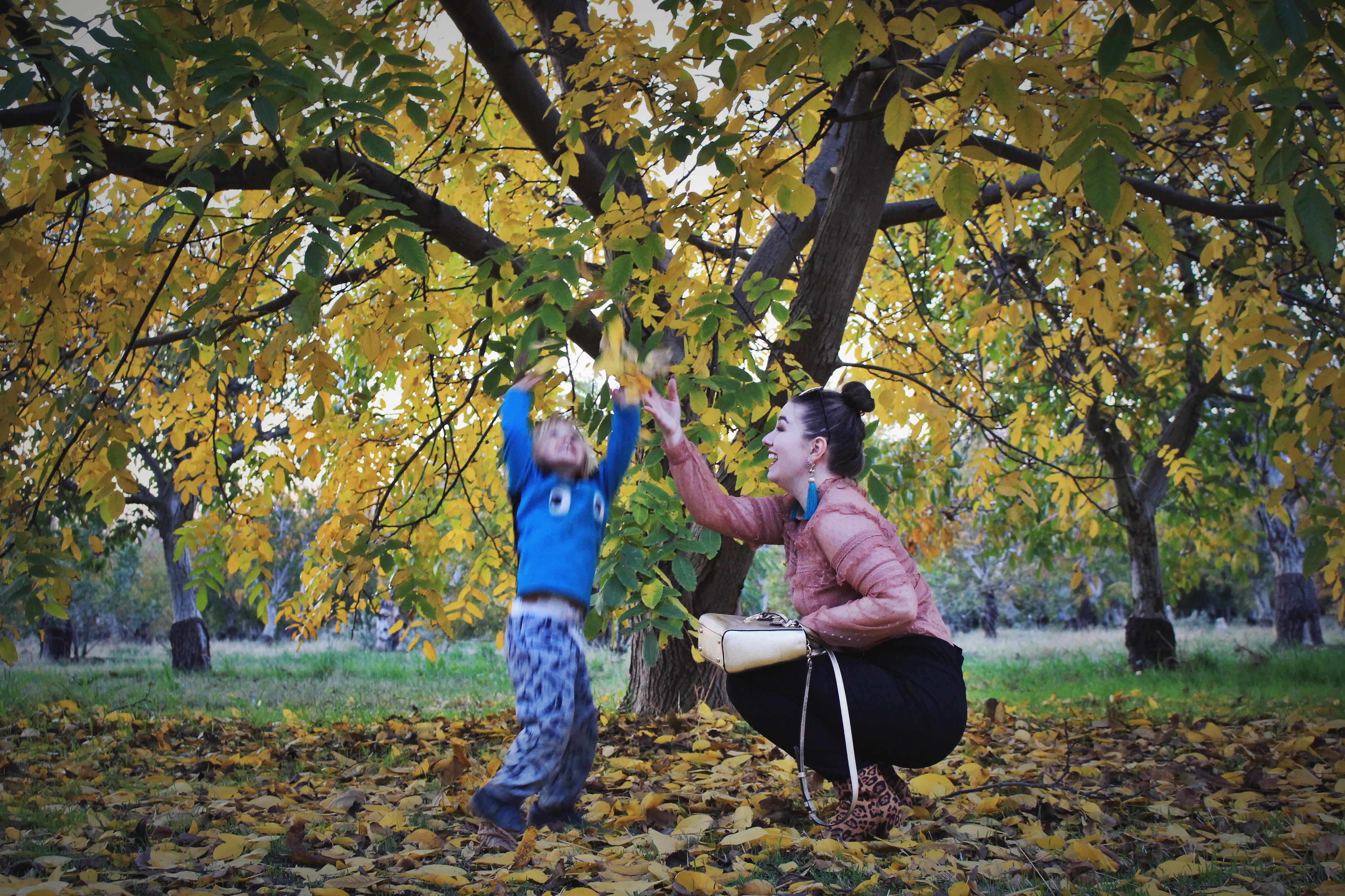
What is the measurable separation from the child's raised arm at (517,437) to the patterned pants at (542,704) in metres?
0.40

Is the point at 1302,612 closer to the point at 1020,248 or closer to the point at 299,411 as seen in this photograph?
the point at 1020,248

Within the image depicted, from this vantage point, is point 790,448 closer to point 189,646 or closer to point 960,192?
point 960,192

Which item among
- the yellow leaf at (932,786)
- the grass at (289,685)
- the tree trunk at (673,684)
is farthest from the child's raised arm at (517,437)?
the tree trunk at (673,684)

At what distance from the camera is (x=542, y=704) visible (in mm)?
2400

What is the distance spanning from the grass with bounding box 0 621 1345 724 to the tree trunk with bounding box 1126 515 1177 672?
0.19 metres

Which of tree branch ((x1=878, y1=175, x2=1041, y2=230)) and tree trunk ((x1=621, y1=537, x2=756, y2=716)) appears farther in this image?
tree branch ((x1=878, y1=175, x2=1041, y2=230))

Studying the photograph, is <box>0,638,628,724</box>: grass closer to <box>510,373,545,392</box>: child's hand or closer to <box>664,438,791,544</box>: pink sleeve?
<box>664,438,791,544</box>: pink sleeve

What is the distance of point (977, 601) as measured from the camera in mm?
27922

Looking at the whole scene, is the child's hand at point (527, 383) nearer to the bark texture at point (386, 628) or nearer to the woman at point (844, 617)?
the woman at point (844, 617)

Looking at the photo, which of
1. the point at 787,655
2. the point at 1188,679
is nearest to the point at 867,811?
the point at 787,655

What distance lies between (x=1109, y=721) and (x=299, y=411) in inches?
226

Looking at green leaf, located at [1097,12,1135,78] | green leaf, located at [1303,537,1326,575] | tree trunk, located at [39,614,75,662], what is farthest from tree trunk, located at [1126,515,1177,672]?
tree trunk, located at [39,614,75,662]

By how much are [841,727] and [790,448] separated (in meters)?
0.83

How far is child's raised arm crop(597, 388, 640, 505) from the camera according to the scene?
2.61 meters
